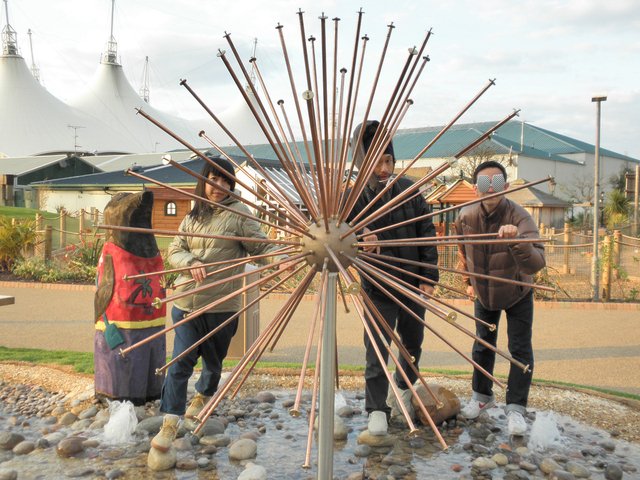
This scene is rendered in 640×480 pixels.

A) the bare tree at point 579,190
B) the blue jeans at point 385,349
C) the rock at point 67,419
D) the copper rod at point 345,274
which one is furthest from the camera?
the bare tree at point 579,190

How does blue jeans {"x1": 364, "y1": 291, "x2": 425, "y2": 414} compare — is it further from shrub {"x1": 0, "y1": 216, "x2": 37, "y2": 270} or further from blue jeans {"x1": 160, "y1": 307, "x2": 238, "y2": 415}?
shrub {"x1": 0, "y1": 216, "x2": 37, "y2": 270}

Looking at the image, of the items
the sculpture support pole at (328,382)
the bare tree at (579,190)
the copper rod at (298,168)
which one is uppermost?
the bare tree at (579,190)

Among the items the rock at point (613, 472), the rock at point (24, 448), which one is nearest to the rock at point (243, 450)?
the rock at point (24, 448)

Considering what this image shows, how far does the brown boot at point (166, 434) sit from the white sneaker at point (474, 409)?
1841 mm

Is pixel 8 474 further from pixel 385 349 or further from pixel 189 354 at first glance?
pixel 385 349

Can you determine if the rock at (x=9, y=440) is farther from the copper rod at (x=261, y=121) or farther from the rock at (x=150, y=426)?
the copper rod at (x=261, y=121)

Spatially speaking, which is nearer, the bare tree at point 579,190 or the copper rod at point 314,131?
the copper rod at point 314,131

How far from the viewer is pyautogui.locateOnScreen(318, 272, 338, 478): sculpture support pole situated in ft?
6.56

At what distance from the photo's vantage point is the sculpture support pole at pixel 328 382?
1999mm

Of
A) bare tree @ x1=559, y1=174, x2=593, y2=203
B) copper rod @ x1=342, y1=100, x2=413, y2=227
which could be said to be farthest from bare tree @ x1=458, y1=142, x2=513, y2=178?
copper rod @ x1=342, y1=100, x2=413, y2=227

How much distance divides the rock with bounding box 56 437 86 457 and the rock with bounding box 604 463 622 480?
2850 mm

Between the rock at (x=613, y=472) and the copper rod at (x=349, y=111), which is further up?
the copper rod at (x=349, y=111)

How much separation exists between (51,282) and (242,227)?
9.56 m

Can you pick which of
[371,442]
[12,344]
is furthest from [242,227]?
[12,344]
